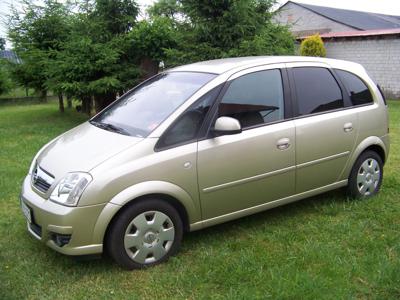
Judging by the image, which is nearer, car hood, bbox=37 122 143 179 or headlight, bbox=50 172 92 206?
headlight, bbox=50 172 92 206

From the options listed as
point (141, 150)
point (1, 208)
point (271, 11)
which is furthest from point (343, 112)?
point (271, 11)

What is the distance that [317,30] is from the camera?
85.1 ft

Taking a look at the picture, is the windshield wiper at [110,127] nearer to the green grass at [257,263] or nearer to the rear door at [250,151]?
the rear door at [250,151]

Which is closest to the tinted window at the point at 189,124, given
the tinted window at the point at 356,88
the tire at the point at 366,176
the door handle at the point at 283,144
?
the door handle at the point at 283,144

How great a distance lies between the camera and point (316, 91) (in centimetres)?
439

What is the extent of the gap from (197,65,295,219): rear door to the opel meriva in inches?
0.4

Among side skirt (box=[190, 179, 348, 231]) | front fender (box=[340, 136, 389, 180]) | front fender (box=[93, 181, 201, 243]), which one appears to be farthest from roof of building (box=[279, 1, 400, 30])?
front fender (box=[93, 181, 201, 243])

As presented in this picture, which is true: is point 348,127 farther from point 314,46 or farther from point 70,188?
point 314,46

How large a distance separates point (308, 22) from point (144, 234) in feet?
84.4

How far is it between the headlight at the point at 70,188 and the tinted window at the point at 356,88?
2.88 meters

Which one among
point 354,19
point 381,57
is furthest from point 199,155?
point 354,19

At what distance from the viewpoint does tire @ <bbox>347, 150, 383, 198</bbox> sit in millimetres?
4738

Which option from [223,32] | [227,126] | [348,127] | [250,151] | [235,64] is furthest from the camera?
[223,32]

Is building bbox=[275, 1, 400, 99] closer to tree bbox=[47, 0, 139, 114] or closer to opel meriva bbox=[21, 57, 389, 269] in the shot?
tree bbox=[47, 0, 139, 114]
